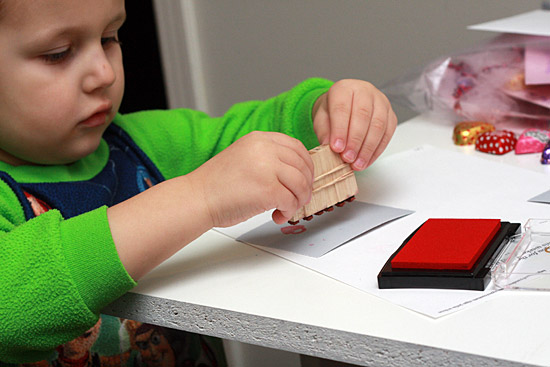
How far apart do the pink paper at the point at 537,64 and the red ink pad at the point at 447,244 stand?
1.22ft

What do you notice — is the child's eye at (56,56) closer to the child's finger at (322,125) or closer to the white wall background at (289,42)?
the child's finger at (322,125)

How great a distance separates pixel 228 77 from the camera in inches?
71.9

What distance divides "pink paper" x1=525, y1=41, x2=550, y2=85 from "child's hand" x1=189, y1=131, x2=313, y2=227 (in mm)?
407

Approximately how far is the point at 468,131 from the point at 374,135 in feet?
0.60

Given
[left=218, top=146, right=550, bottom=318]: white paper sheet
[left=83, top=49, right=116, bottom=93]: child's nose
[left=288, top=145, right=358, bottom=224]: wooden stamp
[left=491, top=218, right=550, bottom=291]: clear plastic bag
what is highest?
[left=83, top=49, right=116, bottom=93]: child's nose

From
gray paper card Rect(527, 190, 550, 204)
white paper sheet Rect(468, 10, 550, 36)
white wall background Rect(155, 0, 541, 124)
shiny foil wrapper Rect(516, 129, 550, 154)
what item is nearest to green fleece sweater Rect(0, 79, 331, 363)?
gray paper card Rect(527, 190, 550, 204)

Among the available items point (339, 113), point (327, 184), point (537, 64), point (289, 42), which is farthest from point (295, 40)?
point (327, 184)

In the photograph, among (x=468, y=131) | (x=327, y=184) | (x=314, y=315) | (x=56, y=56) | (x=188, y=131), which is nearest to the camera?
(x=314, y=315)

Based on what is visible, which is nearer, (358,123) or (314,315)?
(314,315)

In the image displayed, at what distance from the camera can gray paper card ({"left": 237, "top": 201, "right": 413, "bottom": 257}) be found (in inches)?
22.3

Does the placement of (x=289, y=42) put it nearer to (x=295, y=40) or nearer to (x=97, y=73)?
(x=295, y=40)

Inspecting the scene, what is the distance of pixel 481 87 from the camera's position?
0.89 meters

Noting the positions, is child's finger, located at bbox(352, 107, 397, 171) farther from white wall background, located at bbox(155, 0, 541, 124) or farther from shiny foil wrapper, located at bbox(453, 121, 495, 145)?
white wall background, located at bbox(155, 0, 541, 124)

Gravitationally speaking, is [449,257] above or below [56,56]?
below
